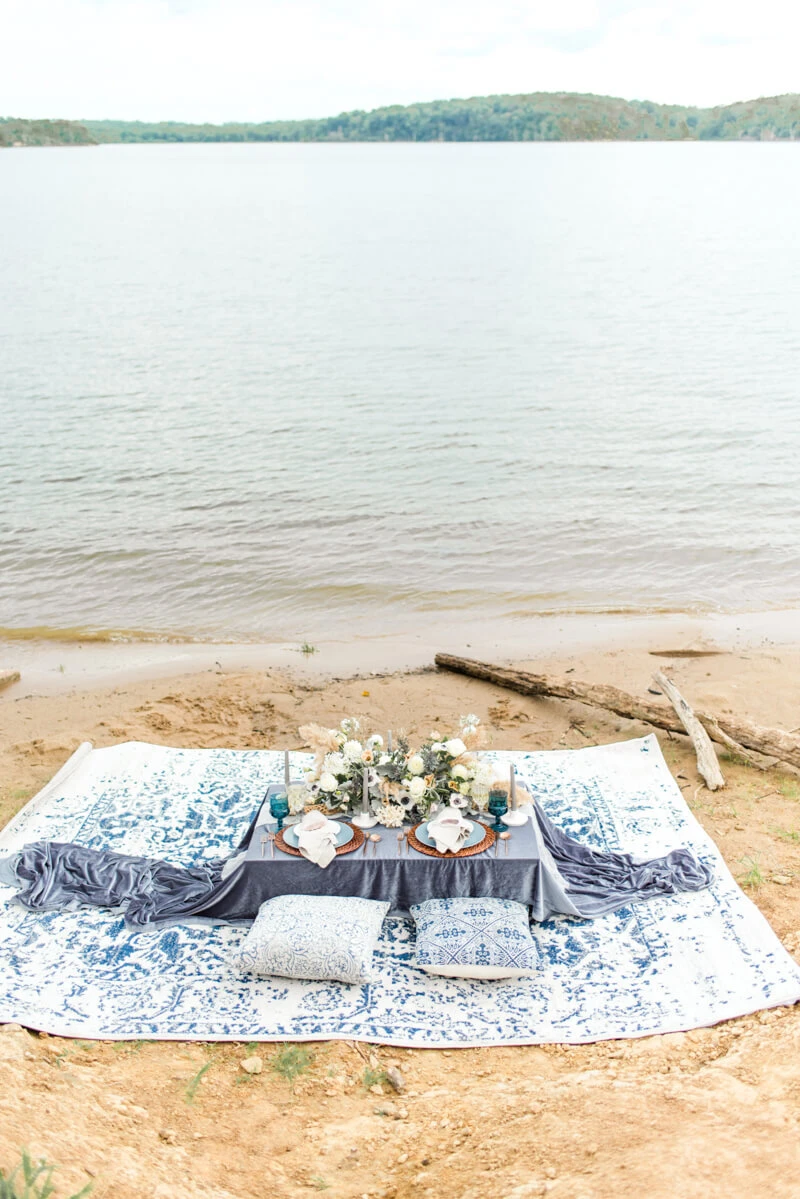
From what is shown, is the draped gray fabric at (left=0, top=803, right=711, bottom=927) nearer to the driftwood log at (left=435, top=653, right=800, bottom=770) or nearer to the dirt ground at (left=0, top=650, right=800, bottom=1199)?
the dirt ground at (left=0, top=650, right=800, bottom=1199)

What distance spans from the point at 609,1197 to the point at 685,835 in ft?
14.2

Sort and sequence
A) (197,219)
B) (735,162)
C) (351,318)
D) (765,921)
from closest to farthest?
(765,921), (351,318), (197,219), (735,162)

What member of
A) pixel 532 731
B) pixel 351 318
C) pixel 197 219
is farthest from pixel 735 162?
pixel 532 731

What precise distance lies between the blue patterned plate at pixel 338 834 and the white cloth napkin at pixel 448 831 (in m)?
0.63

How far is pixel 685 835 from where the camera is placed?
8.62m

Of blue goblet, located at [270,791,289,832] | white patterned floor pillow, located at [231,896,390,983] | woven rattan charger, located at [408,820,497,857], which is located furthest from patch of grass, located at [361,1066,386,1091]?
blue goblet, located at [270,791,289,832]

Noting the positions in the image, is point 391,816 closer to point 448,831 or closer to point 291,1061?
point 448,831

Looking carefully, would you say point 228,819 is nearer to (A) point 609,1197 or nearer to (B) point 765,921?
(B) point 765,921

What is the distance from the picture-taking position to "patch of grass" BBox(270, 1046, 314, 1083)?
6.06 meters

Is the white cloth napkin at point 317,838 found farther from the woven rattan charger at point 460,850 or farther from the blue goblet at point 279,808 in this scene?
the woven rattan charger at point 460,850

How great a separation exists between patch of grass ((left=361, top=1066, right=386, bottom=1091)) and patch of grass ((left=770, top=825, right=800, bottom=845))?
4311mm

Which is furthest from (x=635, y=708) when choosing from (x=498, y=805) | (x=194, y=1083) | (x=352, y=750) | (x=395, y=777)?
(x=194, y=1083)

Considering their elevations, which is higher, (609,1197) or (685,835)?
(609,1197)

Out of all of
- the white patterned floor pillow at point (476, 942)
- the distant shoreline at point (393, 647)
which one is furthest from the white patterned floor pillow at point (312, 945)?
the distant shoreline at point (393, 647)
